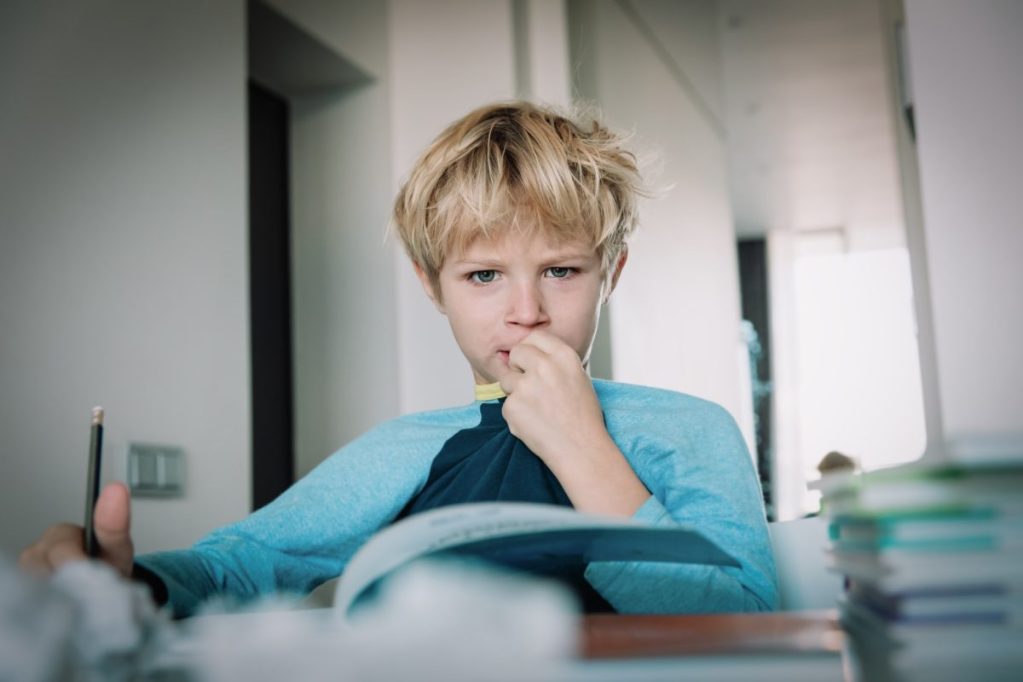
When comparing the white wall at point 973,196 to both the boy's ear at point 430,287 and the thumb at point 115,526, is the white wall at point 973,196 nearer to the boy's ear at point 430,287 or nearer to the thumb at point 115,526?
the boy's ear at point 430,287

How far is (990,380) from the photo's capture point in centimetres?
146

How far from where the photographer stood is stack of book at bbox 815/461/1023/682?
33 cm

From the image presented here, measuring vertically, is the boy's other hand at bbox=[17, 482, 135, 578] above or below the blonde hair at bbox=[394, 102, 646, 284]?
below

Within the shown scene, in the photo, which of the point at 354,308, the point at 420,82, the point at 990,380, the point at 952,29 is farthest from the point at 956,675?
the point at 420,82

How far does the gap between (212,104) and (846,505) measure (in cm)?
201

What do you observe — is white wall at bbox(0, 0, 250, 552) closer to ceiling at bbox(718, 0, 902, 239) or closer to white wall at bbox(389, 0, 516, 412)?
white wall at bbox(389, 0, 516, 412)

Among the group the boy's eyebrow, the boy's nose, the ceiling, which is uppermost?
the ceiling

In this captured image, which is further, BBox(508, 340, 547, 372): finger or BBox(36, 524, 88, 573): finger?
BBox(508, 340, 547, 372): finger

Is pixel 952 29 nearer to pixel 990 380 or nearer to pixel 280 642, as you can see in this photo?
pixel 990 380

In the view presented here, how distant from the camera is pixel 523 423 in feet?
2.95

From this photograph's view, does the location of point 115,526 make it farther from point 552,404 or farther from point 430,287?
point 430,287

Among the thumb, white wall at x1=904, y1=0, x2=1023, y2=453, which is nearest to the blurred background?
white wall at x1=904, y1=0, x2=1023, y2=453

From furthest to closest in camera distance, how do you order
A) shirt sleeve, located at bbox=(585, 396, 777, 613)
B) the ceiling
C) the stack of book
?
1. the ceiling
2. shirt sleeve, located at bbox=(585, 396, 777, 613)
3. the stack of book

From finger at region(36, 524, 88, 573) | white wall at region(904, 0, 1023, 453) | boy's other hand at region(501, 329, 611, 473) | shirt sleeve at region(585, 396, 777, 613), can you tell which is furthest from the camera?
white wall at region(904, 0, 1023, 453)
